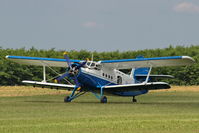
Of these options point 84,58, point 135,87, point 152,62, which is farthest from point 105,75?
point 84,58

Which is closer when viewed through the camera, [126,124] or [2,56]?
[126,124]

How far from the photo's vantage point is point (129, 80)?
29.6 m

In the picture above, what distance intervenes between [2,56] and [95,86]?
25203 mm

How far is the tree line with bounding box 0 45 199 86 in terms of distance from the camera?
164 feet

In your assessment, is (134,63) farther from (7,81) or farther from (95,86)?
(7,81)

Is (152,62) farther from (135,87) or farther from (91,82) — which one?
(91,82)

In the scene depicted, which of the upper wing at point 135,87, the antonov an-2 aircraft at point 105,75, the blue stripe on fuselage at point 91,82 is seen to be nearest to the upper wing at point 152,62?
the antonov an-2 aircraft at point 105,75

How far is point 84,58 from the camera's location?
178ft

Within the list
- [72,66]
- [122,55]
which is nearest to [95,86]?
[72,66]

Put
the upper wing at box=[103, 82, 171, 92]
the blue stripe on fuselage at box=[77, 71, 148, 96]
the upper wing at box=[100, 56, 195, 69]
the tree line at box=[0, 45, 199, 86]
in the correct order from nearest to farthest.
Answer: the upper wing at box=[100, 56, 195, 69]
the upper wing at box=[103, 82, 171, 92]
the blue stripe on fuselage at box=[77, 71, 148, 96]
the tree line at box=[0, 45, 199, 86]

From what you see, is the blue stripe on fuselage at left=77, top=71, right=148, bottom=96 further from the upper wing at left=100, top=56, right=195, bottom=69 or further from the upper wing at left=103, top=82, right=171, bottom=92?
the upper wing at left=100, top=56, right=195, bottom=69

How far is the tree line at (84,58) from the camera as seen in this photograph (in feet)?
164

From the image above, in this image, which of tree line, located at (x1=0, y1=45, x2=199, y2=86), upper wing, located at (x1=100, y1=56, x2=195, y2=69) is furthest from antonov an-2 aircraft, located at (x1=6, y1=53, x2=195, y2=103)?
tree line, located at (x1=0, y1=45, x2=199, y2=86)

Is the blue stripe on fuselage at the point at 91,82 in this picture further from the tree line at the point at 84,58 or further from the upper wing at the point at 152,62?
the tree line at the point at 84,58
